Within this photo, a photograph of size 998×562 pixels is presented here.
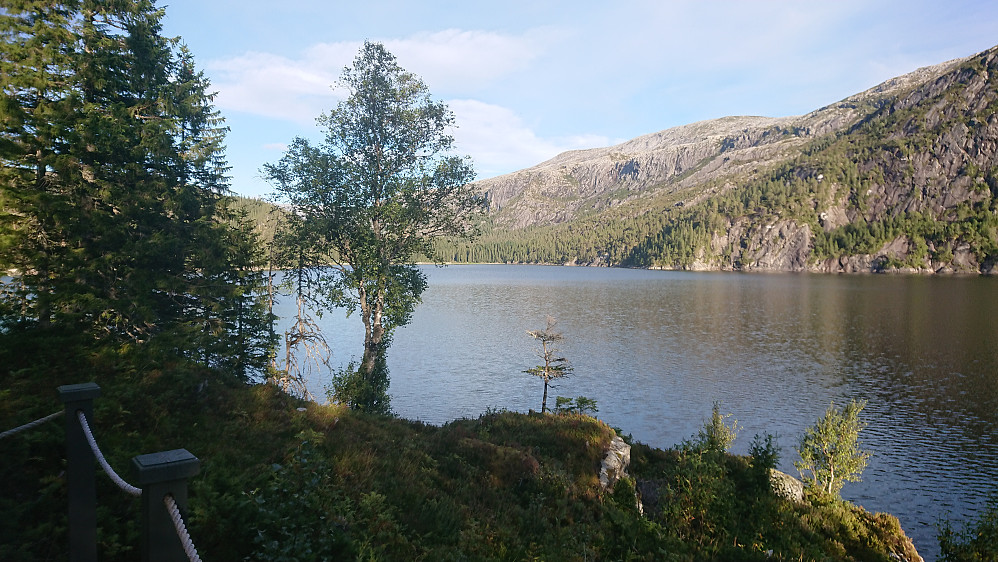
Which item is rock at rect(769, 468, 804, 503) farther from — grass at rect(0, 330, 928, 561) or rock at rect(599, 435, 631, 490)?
rock at rect(599, 435, 631, 490)

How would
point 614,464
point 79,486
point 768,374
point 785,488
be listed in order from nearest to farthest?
1. point 79,486
2. point 614,464
3. point 785,488
4. point 768,374

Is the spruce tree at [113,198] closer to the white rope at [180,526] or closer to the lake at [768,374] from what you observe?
the white rope at [180,526]

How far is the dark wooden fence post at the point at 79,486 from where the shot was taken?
197 inches

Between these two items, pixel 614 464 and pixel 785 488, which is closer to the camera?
pixel 614 464

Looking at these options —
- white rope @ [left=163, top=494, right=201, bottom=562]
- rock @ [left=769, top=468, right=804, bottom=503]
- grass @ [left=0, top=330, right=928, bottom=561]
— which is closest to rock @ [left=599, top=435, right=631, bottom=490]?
grass @ [left=0, top=330, right=928, bottom=561]

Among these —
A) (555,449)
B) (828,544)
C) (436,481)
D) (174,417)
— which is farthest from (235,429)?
(828,544)

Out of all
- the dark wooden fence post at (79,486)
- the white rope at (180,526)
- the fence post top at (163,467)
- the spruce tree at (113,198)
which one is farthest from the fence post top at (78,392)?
the spruce tree at (113,198)

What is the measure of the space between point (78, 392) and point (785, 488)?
84.8ft

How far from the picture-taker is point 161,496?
3.38 meters

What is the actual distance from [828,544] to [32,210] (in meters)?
28.4

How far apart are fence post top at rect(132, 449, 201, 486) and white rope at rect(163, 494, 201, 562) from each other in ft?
0.55

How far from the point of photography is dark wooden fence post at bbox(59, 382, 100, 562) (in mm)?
5004

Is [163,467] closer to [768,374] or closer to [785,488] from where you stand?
Answer: [785,488]

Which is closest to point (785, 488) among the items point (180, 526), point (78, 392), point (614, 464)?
point (614, 464)
